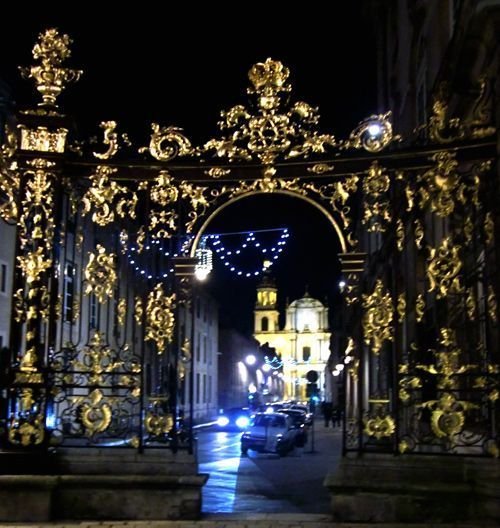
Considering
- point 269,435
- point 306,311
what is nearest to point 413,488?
point 269,435

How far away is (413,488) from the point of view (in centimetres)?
887

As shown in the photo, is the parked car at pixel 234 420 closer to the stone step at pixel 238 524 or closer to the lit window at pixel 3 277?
the lit window at pixel 3 277

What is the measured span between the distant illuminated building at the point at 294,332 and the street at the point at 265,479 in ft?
258

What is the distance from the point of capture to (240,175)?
998cm

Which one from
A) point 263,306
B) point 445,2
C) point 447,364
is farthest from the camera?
point 263,306

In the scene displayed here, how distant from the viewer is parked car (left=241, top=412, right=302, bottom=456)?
76.4ft

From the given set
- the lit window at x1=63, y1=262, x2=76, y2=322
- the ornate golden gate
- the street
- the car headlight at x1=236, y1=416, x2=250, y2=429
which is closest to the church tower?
A: the car headlight at x1=236, y1=416, x2=250, y2=429

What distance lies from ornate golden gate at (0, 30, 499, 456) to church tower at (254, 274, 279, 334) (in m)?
98.2

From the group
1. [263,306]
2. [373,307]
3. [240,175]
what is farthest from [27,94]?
[263,306]

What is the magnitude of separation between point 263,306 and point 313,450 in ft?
276

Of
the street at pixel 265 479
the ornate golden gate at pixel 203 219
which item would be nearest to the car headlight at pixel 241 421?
the street at pixel 265 479

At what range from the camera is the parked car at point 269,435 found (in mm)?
23281

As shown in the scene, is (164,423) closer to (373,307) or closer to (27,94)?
(373,307)

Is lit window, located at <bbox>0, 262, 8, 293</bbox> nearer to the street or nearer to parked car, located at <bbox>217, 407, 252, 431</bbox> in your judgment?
the street
